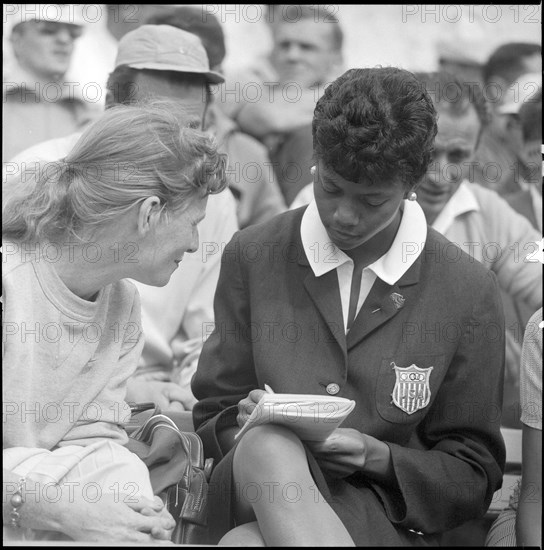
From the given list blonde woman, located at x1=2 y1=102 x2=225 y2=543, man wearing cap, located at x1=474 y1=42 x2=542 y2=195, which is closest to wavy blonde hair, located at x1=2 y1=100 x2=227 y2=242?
blonde woman, located at x1=2 y1=102 x2=225 y2=543

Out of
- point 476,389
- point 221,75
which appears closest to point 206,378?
point 476,389

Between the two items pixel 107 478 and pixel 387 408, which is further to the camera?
pixel 387 408

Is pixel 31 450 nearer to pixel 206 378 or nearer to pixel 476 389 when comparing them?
pixel 206 378

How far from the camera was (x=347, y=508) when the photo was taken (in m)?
2.10

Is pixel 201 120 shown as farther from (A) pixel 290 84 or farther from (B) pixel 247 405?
(B) pixel 247 405

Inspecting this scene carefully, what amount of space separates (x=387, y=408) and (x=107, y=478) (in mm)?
629

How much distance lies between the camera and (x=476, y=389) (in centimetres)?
224

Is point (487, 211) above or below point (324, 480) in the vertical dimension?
above

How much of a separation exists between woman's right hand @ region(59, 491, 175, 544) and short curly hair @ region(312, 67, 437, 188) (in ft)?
2.71

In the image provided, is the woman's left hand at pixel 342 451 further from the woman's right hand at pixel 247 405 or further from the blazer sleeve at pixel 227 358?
the blazer sleeve at pixel 227 358

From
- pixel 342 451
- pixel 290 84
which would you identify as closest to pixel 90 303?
pixel 342 451

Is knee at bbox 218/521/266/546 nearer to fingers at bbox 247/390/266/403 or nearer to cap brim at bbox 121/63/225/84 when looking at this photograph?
fingers at bbox 247/390/266/403

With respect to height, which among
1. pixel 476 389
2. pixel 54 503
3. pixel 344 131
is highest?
pixel 344 131

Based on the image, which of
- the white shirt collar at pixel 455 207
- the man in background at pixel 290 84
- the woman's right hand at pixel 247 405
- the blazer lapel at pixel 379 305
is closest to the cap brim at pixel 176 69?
the man in background at pixel 290 84
